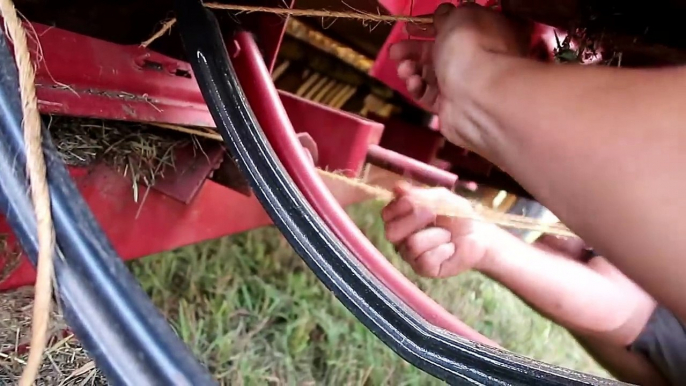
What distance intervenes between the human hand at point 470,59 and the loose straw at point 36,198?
243 millimetres

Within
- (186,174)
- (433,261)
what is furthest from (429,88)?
(186,174)

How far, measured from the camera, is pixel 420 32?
58cm

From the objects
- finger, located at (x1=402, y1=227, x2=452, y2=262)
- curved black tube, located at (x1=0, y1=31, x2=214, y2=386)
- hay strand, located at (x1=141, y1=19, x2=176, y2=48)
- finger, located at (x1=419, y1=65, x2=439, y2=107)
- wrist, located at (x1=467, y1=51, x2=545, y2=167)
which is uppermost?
wrist, located at (x1=467, y1=51, x2=545, y2=167)

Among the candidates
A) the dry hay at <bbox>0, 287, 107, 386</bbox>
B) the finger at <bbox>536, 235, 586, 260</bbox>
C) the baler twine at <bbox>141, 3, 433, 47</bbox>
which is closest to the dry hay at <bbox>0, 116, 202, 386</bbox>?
the dry hay at <bbox>0, 287, 107, 386</bbox>

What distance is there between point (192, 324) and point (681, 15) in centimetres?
75

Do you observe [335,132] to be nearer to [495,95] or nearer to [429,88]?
[429,88]

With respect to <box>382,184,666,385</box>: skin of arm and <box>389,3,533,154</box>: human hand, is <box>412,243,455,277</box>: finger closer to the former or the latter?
<box>382,184,666,385</box>: skin of arm

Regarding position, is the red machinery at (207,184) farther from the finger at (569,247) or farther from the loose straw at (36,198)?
the finger at (569,247)

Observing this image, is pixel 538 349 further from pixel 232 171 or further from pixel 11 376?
pixel 11 376

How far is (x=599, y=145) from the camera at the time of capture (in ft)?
1.03

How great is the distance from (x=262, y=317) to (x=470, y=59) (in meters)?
0.70

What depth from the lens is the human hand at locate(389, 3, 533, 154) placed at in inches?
15.5

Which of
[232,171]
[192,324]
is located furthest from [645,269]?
[192,324]

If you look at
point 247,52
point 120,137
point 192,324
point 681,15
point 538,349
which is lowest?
point 538,349
